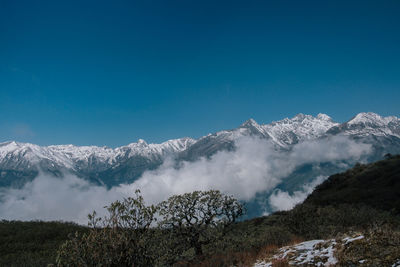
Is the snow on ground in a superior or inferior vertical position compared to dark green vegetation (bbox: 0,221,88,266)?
inferior

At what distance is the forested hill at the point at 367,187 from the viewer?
151 ft

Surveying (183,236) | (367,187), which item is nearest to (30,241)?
(183,236)

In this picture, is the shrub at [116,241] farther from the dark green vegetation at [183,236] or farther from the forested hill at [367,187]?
the forested hill at [367,187]

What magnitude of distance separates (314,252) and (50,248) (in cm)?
2445

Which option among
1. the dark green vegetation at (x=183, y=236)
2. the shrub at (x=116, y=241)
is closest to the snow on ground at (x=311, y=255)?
the dark green vegetation at (x=183, y=236)

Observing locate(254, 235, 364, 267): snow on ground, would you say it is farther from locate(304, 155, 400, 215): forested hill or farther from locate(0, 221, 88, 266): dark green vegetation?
locate(304, 155, 400, 215): forested hill

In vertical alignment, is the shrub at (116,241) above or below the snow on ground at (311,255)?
above

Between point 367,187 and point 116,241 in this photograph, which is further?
point 367,187

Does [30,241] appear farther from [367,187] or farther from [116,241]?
[367,187]

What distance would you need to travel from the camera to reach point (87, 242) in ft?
27.7

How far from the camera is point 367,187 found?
187 feet

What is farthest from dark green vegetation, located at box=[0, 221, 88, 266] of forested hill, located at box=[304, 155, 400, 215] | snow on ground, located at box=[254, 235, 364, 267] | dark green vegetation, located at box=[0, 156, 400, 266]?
forested hill, located at box=[304, 155, 400, 215]

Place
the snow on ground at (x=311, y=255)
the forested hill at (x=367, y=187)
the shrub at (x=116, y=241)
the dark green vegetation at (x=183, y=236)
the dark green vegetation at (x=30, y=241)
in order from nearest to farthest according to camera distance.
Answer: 1. the shrub at (x=116, y=241)
2. the dark green vegetation at (x=183, y=236)
3. the snow on ground at (x=311, y=255)
4. the dark green vegetation at (x=30, y=241)
5. the forested hill at (x=367, y=187)

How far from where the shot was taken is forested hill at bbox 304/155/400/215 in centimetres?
4603
